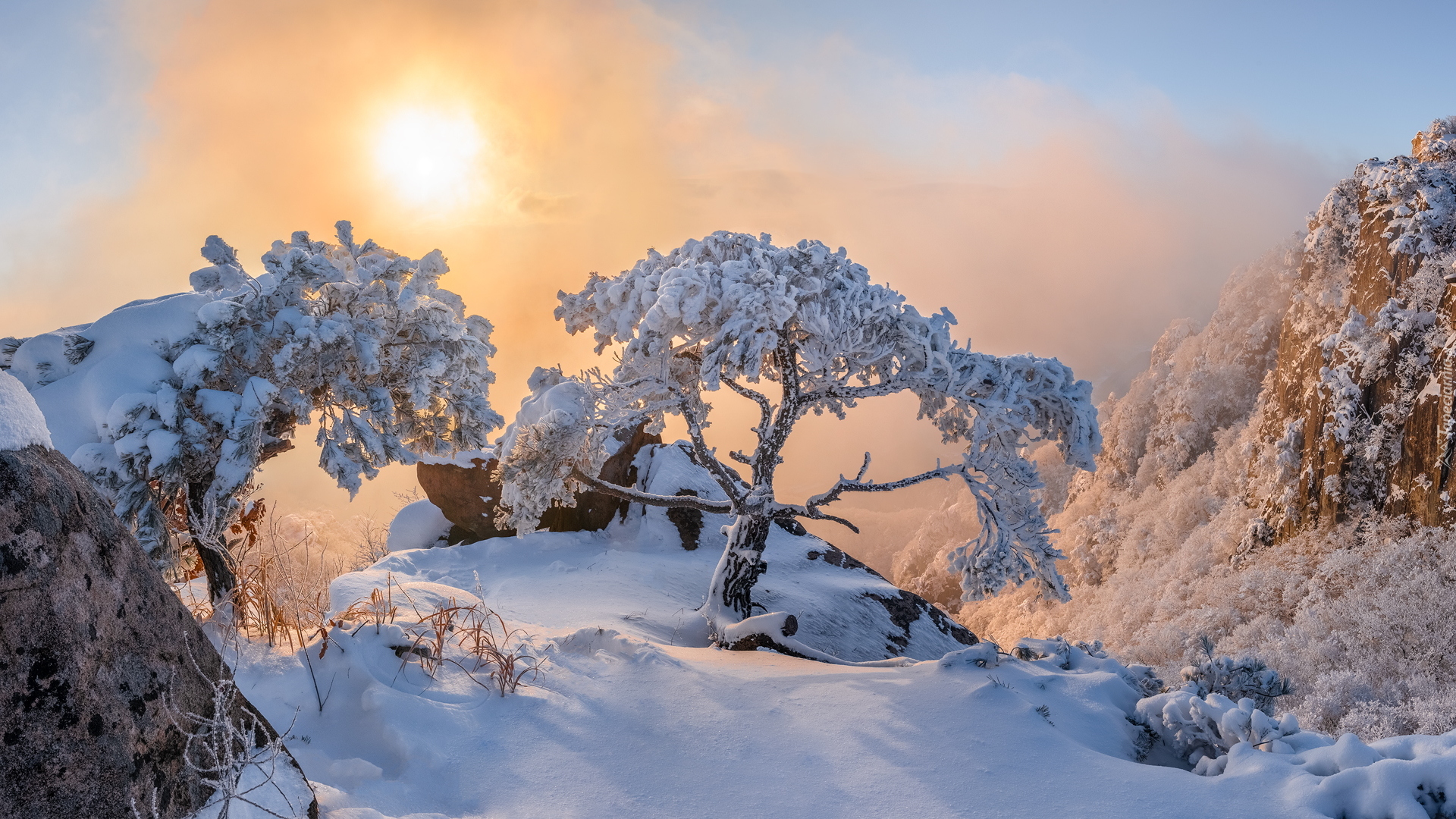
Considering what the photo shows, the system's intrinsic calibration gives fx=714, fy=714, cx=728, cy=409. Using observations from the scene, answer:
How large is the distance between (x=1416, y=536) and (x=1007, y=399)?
63.4 feet

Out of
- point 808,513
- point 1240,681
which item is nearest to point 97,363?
point 808,513

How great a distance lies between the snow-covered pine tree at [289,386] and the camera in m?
5.63

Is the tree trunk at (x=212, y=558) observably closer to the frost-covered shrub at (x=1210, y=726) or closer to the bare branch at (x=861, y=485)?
the bare branch at (x=861, y=485)

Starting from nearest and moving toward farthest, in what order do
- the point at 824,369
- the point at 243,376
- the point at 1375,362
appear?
the point at 243,376 → the point at 824,369 → the point at 1375,362

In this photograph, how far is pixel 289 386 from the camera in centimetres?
628

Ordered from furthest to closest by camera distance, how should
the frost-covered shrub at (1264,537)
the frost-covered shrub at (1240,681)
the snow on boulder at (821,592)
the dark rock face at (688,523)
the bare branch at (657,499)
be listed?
1. the frost-covered shrub at (1264,537)
2. the dark rock face at (688,523)
3. the snow on boulder at (821,592)
4. the bare branch at (657,499)
5. the frost-covered shrub at (1240,681)

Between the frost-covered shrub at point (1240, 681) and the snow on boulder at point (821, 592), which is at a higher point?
the frost-covered shrub at point (1240, 681)

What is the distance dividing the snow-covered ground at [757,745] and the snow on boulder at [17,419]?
2112 millimetres

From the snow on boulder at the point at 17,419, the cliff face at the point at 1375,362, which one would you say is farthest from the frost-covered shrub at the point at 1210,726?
the cliff face at the point at 1375,362

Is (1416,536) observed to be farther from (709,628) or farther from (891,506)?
(891,506)

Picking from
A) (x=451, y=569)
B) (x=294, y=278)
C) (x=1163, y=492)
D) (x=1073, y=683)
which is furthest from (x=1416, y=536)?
(x=294, y=278)

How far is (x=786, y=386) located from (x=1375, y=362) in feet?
73.8

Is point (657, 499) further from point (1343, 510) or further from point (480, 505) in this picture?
point (1343, 510)

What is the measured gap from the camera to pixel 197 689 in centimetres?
310
